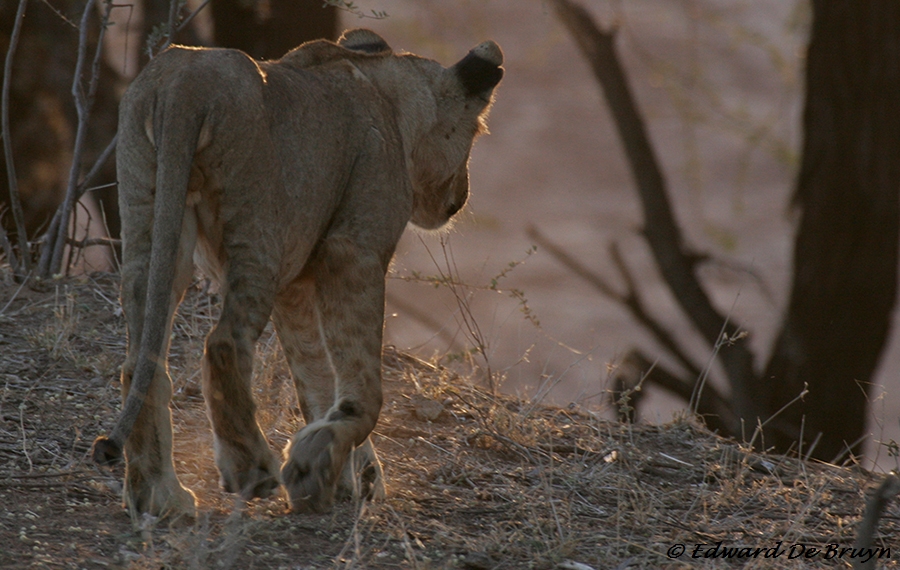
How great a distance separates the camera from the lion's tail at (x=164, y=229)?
300cm

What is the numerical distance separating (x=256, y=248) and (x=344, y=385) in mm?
559

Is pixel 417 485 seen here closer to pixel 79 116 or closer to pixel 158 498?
pixel 158 498

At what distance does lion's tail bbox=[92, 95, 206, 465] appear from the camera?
2998 millimetres

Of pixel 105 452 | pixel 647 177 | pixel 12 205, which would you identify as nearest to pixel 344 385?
pixel 105 452

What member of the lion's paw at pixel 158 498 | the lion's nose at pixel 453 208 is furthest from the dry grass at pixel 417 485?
the lion's nose at pixel 453 208

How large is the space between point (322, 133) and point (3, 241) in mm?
2650

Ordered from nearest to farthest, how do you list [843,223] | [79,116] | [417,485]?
[417,485] → [79,116] → [843,223]

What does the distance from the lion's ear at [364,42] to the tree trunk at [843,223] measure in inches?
197

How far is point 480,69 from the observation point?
4.57 meters

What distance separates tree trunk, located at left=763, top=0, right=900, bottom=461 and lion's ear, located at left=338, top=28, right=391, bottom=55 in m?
5.00

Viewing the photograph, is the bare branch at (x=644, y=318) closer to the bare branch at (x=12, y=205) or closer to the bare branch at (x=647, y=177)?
the bare branch at (x=647, y=177)

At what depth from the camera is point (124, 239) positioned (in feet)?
10.6

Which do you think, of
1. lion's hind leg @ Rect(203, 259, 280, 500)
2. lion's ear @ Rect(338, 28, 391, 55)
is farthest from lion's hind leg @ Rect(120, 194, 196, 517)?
lion's ear @ Rect(338, 28, 391, 55)

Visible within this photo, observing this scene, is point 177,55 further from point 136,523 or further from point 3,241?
point 3,241
